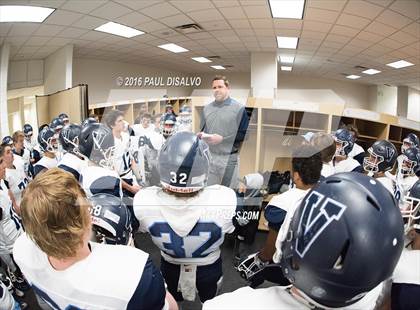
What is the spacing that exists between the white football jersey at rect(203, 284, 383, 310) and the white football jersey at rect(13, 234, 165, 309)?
0.64 ft

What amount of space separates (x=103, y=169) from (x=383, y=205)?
1.31m

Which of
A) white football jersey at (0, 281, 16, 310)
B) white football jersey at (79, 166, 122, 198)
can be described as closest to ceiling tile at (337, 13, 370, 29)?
white football jersey at (79, 166, 122, 198)

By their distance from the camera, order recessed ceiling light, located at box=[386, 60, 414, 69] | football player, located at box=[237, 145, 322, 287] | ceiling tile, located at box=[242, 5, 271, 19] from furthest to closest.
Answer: recessed ceiling light, located at box=[386, 60, 414, 69] → ceiling tile, located at box=[242, 5, 271, 19] → football player, located at box=[237, 145, 322, 287]

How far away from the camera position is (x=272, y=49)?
2447 millimetres

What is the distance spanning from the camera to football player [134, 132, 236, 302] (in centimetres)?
94

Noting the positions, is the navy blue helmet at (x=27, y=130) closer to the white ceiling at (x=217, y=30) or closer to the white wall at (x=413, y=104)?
the white ceiling at (x=217, y=30)

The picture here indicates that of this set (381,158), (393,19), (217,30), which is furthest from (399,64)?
(217,30)

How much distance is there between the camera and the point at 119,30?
7.25 feet

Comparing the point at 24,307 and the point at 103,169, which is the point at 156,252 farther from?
the point at 103,169

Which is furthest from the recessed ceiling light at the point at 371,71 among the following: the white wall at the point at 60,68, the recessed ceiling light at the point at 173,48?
the white wall at the point at 60,68

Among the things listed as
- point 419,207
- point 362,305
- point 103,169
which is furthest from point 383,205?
point 103,169

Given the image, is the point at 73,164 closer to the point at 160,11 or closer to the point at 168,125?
the point at 168,125

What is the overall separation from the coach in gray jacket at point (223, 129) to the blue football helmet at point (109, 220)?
86cm

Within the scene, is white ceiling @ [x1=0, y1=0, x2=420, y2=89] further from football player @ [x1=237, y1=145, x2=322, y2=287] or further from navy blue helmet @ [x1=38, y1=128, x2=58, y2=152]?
football player @ [x1=237, y1=145, x2=322, y2=287]
